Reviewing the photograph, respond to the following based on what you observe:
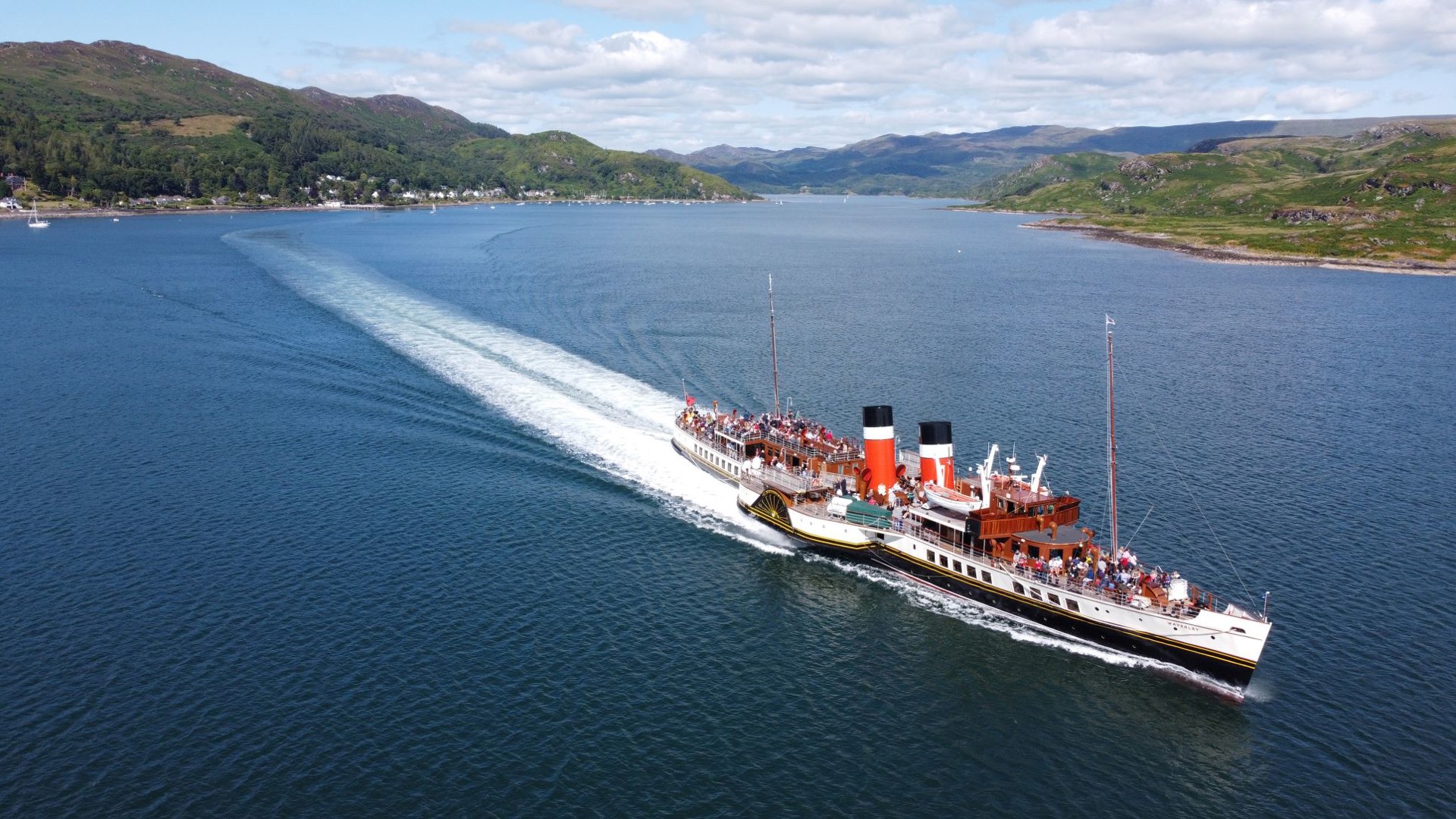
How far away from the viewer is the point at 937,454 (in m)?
57.4

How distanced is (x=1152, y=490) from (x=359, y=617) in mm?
52371

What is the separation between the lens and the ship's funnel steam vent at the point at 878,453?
59.2 metres

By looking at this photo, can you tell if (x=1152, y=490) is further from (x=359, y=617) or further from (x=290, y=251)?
(x=290, y=251)

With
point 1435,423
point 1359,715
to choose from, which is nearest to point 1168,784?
point 1359,715

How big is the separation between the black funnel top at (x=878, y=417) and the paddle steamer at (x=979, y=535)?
0.07 meters

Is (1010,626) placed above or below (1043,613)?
below

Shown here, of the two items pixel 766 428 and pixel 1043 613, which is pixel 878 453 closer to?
pixel 766 428

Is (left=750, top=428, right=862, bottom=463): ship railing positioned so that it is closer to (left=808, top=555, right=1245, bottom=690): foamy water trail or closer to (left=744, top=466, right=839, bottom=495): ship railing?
(left=744, top=466, right=839, bottom=495): ship railing

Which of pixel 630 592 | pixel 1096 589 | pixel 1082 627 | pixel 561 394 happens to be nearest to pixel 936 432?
pixel 1096 589

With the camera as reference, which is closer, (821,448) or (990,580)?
(990,580)

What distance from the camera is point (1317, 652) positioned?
44781 millimetres

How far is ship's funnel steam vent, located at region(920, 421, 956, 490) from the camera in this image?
5684cm

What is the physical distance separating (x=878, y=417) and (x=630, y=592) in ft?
63.4

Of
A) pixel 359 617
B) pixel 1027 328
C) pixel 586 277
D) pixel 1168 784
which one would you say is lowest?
pixel 1168 784
